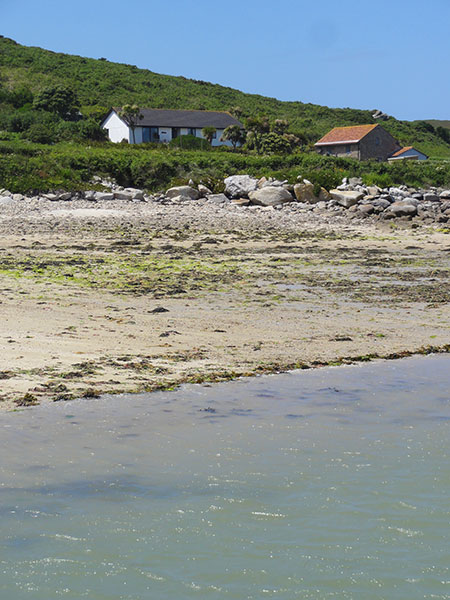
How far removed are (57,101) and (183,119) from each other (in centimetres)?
1215

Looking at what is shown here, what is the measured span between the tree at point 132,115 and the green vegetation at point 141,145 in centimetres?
19

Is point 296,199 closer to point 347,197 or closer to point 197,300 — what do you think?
point 347,197

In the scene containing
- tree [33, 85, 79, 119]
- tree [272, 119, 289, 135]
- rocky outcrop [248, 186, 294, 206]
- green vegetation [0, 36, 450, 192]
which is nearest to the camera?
rocky outcrop [248, 186, 294, 206]

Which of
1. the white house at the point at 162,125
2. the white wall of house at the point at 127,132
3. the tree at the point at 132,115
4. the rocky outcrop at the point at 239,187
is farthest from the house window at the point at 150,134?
the rocky outcrop at the point at 239,187

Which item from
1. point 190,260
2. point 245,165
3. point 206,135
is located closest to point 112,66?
point 206,135

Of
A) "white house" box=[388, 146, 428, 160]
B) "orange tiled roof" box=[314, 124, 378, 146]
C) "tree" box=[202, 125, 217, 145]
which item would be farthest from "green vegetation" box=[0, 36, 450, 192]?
"white house" box=[388, 146, 428, 160]

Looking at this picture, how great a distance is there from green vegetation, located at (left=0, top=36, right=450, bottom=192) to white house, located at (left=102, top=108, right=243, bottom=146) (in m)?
1.34

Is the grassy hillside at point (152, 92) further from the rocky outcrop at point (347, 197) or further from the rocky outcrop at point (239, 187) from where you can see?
the rocky outcrop at point (347, 197)

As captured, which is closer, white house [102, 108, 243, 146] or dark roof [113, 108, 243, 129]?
white house [102, 108, 243, 146]

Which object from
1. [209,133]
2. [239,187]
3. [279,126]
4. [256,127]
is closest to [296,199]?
[239,187]

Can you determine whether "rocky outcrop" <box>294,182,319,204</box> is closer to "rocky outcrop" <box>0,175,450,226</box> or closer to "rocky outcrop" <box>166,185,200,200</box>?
"rocky outcrop" <box>0,175,450,226</box>

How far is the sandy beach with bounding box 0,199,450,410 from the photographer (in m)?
8.17

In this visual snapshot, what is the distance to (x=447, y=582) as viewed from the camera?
157 inches

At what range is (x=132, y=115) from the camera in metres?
72.6
